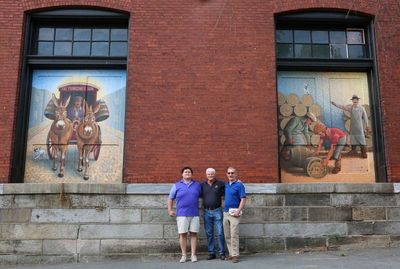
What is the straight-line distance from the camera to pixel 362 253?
849cm

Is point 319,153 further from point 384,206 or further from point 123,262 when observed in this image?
point 123,262

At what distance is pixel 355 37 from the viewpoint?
1047cm

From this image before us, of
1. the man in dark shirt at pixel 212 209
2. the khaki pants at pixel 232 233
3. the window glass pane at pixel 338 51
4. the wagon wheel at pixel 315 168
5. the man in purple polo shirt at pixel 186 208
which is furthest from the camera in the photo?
the window glass pane at pixel 338 51

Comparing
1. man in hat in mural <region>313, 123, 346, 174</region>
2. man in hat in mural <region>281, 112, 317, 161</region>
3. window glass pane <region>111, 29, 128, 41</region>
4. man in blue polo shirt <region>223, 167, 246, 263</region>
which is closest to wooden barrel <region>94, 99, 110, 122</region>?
window glass pane <region>111, 29, 128, 41</region>

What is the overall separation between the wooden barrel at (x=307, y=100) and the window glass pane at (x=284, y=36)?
1357mm

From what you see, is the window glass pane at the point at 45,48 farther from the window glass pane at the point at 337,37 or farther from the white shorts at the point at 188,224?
the window glass pane at the point at 337,37

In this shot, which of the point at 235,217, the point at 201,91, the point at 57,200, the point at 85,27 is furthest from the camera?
the point at 85,27

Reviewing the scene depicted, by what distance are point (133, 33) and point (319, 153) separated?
16.2 ft

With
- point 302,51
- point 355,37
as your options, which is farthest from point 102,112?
point 355,37

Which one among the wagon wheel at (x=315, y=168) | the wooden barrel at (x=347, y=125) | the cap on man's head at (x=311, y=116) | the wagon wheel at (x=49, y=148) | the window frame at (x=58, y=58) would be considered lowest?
the wagon wheel at (x=315, y=168)

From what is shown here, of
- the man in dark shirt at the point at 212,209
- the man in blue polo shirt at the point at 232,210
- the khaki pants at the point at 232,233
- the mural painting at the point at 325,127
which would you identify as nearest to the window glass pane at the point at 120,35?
the mural painting at the point at 325,127

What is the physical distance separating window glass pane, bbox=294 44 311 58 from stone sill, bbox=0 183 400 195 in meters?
3.11

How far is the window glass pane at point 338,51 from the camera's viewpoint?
1033 centimetres

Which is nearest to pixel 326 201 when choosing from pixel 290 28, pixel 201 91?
pixel 201 91
